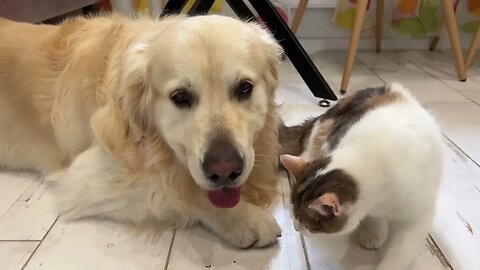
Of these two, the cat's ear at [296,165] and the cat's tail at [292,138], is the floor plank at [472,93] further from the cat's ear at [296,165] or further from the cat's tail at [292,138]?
the cat's ear at [296,165]

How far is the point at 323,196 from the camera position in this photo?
0.91 meters

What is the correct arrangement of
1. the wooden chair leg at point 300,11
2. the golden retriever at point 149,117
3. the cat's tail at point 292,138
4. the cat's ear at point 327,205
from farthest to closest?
the wooden chair leg at point 300,11 < the cat's tail at point 292,138 < the golden retriever at point 149,117 < the cat's ear at point 327,205

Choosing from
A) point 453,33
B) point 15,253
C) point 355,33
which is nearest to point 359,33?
point 355,33

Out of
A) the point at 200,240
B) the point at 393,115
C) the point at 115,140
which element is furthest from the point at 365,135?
the point at 115,140

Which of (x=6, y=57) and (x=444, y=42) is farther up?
(x=6, y=57)

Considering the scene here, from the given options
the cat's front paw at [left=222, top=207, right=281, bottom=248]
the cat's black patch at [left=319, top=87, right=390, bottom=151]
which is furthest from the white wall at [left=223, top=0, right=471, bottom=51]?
the cat's front paw at [left=222, top=207, right=281, bottom=248]

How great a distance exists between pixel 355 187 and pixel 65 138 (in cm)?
90

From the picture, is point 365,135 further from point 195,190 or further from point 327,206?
point 195,190

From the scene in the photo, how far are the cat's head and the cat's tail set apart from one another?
0.54 meters

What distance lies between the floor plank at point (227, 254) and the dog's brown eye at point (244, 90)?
37 cm

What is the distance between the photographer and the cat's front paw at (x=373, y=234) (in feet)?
3.98

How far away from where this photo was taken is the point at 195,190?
51.7 inches


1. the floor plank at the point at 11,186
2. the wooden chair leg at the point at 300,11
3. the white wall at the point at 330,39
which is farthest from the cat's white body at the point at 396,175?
the white wall at the point at 330,39

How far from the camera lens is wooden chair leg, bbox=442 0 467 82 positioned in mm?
2604
